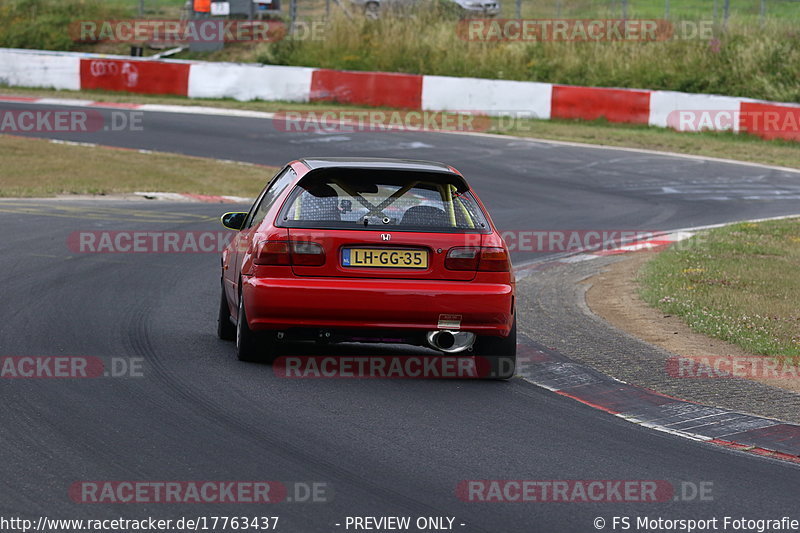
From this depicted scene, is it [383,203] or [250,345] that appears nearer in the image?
[383,203]

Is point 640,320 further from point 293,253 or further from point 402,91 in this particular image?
point 402,91

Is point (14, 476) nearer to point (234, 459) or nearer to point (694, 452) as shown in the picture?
point (234, 459)

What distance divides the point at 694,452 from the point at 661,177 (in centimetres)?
1723

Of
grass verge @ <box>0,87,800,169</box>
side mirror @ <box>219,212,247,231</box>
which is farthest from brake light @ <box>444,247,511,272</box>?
grass verge @ <box>0,87,800,169</box>

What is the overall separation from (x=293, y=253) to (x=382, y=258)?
0.56 meters

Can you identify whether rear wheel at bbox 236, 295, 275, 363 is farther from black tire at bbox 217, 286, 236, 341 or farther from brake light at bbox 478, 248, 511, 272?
brake light at bbox 478, 248, 511, 272

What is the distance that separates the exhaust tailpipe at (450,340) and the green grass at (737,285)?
2.49m

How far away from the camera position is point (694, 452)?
6.68 m

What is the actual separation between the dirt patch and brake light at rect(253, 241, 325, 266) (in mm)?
3087

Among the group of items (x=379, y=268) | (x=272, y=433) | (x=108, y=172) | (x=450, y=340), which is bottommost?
(x=108, y=172)

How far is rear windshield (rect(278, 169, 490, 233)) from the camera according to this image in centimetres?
815

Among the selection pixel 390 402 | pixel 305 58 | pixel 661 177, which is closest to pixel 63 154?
pixel 661 177

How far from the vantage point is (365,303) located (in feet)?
26.0

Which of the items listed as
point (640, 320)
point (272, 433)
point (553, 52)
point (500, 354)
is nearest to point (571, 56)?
point (553, 52)
